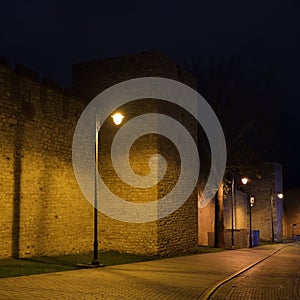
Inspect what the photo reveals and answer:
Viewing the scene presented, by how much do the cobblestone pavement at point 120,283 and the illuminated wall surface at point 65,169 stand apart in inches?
139

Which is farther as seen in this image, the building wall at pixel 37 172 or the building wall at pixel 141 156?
the building wall at pixel 141 156

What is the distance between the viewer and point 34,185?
17234 millimetres

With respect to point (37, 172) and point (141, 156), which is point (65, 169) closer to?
point (37, 172)

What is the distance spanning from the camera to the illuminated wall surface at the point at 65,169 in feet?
53.7

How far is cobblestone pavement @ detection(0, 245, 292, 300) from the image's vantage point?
400 inches

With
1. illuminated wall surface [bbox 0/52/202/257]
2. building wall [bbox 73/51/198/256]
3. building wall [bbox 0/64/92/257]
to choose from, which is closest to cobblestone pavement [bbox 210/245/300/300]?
building wall [bbox 73/51/198/256]

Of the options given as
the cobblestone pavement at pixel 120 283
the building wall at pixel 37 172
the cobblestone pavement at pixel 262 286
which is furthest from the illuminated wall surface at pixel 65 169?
the cobblestone pavement at pixel 262 286

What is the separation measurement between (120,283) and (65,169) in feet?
26.0

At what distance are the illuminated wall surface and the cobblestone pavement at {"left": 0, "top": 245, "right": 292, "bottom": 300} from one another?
3523 millimetres

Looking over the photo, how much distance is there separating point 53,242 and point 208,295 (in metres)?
8.52

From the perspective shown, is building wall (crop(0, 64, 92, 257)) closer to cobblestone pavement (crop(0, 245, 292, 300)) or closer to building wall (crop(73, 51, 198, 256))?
building wall (crop(73, 51, 198, 256))

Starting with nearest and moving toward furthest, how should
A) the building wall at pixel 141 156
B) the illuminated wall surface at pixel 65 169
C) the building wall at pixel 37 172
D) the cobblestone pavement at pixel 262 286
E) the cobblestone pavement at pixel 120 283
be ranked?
1. the cobblestone pavement at pixel 120 283
2. the cobblestone pavement at pixel 262 286
3. the building wall at pixel 37 172
4. the illuminated wall surface at pixel 65 169
5. the building wall at pixel 141 156

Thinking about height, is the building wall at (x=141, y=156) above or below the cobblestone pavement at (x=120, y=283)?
above

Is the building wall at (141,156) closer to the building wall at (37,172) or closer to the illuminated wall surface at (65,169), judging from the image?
the illuminated wall surface at (65,169)
